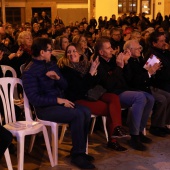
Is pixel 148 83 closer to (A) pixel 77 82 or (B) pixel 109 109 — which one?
(B) pixel 109 109

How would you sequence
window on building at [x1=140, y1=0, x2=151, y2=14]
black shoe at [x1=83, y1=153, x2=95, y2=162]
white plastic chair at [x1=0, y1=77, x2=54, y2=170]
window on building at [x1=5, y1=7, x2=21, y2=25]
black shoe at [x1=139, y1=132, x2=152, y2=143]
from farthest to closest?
1. window on building at [x1=5, y1=7, x2=21, y2=25]
2. window on building at [x1=140, y1=0, x2=151, y2=14]
3. black shoe at [x1=139, y1=132, x2=152, y2=143]
4. black shoe at [x1=83, y1=153, x2=95, y2=162]
5. white plastic chair at [x1=0, y1=77, x2=54, y2=170]

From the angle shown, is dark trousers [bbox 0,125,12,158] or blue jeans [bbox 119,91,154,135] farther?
blue jeans [bbox 119,91,154,135]

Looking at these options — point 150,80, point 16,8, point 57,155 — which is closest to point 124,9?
point 16,8

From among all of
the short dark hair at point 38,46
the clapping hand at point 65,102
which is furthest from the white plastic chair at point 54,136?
the short dark hair at point 38,46

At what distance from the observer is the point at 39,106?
13.0ft

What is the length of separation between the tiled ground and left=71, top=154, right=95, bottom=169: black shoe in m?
0.06

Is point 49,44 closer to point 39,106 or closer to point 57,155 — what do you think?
point 39,106

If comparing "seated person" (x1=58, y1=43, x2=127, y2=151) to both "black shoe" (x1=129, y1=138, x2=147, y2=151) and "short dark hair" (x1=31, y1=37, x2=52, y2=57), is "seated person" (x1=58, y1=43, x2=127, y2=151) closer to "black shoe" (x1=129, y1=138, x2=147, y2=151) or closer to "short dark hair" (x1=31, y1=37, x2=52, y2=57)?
"black shoe" (x1=129, y1=138, x2=147, y2=151)

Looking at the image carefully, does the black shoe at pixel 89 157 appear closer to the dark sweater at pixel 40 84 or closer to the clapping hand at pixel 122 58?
the dark sweater at pixel 40 84

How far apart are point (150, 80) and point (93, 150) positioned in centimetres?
126

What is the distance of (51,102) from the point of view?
388 cm

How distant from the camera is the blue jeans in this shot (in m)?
4.41

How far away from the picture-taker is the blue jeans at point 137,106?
14.5ft

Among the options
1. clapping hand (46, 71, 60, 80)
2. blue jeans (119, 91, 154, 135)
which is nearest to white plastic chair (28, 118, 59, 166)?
clapping hand (46, 71, 60, 80)
